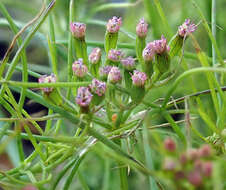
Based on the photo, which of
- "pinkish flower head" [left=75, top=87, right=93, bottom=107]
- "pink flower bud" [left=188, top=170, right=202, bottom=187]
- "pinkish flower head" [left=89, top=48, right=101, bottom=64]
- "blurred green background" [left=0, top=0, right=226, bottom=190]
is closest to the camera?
"pink flower bud" [left=188, top=170, right=202, bottom=187]

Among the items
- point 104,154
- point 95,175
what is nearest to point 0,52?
point 95,175

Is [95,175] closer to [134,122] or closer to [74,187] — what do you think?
[74,187]

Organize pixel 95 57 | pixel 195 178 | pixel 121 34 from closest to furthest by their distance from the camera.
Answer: pixel 195 178, pixel 95 57, pixel 121 34

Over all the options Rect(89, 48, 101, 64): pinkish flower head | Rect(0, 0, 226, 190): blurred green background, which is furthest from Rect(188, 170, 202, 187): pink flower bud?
Rect(0, 0, 226, 190): blurred green background

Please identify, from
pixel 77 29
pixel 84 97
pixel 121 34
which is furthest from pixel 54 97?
pixel 121 34

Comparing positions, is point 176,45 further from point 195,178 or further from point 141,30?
point 195,178

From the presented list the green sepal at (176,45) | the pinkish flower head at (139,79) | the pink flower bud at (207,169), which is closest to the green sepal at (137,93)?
the pinkish flower head at (139,79)

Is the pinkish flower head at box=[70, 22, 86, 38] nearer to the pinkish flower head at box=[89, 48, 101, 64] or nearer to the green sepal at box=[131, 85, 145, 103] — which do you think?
the pinkish flower head at box=[89, 48, 101, 64]
